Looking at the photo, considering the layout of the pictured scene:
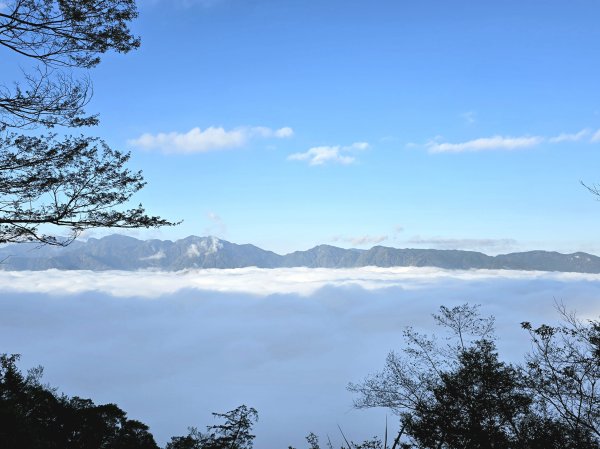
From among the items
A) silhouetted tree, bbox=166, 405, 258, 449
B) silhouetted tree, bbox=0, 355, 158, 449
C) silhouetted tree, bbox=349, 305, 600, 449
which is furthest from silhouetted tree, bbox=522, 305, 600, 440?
silhouetted tree, bbox=0, 355, 158, 449

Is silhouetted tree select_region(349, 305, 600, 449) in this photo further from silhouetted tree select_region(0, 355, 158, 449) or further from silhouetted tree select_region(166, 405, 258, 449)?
silhouetted tree select_region(0, 355, 158, 449)

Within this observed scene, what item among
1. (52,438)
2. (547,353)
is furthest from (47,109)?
(52,438)

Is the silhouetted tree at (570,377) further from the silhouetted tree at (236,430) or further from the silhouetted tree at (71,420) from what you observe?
the silhouetted tree at (71,420)

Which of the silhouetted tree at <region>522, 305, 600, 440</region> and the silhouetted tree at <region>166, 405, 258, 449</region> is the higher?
the silhouetted tree at <region>522, 305, 600, 440</region>

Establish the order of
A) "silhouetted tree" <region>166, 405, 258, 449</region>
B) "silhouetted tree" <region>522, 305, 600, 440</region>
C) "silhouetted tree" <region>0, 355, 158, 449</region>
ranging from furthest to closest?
"silhouetted tree" <region>0, 355, 158, 449</region>
"silhouetted tree" <region>166, 405, 258, 449</region>
"silhouetted tree" <region>522, 305, 600, 440</region>

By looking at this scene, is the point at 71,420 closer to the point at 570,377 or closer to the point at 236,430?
the point at 236,430

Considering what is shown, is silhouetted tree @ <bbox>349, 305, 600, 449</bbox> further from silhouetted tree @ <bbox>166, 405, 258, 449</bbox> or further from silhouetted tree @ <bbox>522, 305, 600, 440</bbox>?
silhouetted tree @ <bbox>166, 405, 258, 449</bbox>

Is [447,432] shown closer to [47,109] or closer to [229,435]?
[47,109]

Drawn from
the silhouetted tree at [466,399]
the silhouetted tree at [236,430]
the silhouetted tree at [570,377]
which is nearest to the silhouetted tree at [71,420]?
the silhouetted tree at [236,430]

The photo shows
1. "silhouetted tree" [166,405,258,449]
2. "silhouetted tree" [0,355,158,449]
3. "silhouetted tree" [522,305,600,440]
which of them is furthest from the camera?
"silhouetted tree" [0,355,158,449]

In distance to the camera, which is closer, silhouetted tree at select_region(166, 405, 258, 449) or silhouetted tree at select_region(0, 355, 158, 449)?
silhouetted tree at select_region(166, 405, 258, 449)

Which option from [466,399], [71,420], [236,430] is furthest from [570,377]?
[71,420]

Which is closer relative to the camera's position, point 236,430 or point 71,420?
point 236,430

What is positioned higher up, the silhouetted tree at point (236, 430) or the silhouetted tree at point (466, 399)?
the silhouetted tree at point (466, 399)
